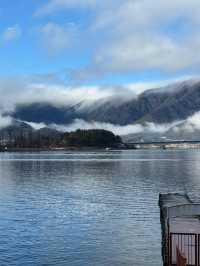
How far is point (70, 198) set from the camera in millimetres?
63781

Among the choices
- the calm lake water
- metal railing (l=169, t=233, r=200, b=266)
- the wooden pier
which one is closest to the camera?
metal railing (l=169, t=233, r=200, b=266)

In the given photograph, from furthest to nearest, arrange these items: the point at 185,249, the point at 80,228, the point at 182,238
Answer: the point at 80,228 → the point at 182,238 → the point at 185,249

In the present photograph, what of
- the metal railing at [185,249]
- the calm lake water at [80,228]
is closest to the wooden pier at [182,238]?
the metal railing at [185,249]

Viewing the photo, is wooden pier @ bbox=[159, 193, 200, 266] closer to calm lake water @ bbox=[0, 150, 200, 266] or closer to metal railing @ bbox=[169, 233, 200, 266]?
metal railing @ bbox=[169, 233, 200, 266]

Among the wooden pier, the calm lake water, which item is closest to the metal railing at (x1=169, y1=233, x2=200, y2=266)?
the wooden pier

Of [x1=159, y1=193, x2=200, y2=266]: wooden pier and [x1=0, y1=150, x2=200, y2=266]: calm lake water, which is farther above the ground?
[x1=159, y1=193, x2=200, y2=266]: wooden pier

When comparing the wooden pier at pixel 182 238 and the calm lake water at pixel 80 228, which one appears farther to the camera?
the calm lake water at pixel 80 228

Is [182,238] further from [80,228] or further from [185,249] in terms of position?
[80,228]

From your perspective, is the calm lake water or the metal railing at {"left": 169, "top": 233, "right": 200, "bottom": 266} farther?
the calm lake water

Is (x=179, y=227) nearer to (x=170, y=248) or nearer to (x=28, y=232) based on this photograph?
(x=170, y=248)

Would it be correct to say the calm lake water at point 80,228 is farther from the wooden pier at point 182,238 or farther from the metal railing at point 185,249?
the metal railing at point 185,249

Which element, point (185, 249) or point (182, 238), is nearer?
point (185, 249)

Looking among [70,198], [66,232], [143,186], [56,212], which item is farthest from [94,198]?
[66,232]

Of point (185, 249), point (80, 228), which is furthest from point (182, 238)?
point (80, 228)
